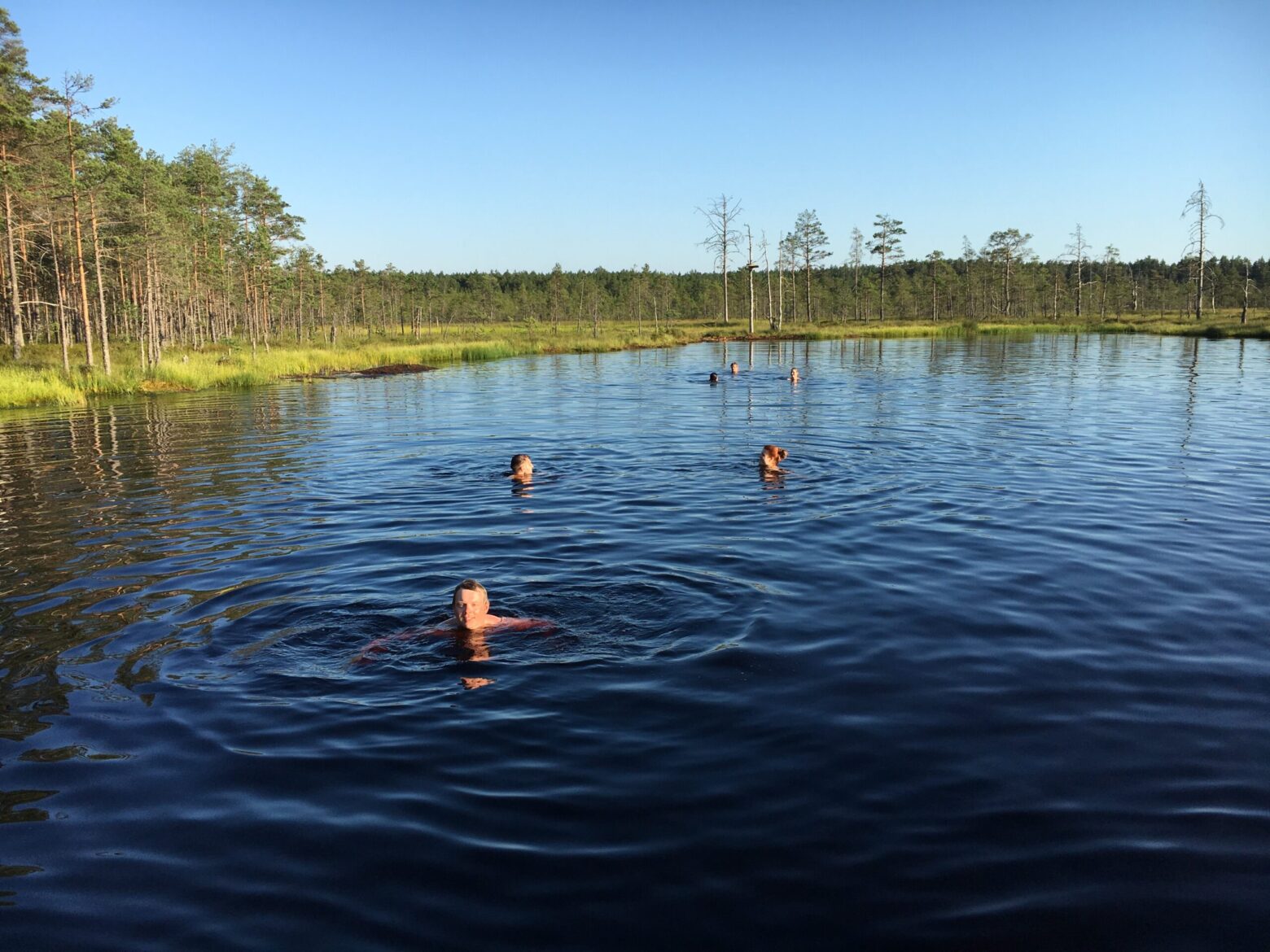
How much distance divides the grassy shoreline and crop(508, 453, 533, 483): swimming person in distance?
84.4 ft

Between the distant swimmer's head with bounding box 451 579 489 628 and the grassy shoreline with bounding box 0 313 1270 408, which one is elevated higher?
the grassy shoreline with bounding box 0 313 1270 408

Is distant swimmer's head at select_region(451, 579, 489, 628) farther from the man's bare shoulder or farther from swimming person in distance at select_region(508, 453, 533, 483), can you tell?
swimming person in distance at select_region(508, 453, 533, 483)

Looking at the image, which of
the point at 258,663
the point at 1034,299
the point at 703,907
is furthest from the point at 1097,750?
the point at 1034,299

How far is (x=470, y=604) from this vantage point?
7.66 meters

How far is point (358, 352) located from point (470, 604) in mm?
54589

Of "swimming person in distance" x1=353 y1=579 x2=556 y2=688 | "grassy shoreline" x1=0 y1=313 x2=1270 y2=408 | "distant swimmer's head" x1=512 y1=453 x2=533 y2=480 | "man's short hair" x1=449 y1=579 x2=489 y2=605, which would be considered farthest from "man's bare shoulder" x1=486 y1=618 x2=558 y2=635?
"grassy shoreline" x1=0 y1=313 x2=1270 y2=408

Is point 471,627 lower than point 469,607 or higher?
lower

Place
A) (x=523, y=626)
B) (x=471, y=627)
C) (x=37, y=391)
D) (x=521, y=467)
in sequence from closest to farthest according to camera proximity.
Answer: (x=471, y=627)
(x=523, y=626)
(x=521, y=467)
(x=37, y=391)

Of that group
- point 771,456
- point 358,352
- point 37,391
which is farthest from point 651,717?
point 358,352

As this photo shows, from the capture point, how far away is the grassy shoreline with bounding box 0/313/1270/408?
116 ft

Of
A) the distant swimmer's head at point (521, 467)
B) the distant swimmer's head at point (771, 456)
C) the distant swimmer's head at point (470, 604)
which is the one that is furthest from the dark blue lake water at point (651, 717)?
the distant swimmer's head at point (771, 456)

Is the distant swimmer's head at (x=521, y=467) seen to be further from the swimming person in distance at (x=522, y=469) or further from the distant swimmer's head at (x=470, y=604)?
the distant swimmer's head at (x=470, y=604)

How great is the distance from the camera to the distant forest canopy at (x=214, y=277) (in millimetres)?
41781

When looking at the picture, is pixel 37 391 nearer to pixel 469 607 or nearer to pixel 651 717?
pixel 469 607
